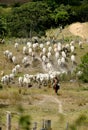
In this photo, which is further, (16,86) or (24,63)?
(24,63)

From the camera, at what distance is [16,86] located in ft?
111

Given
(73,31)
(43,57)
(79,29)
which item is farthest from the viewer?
(79,29)

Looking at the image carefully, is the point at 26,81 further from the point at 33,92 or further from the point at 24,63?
the point at 24,63

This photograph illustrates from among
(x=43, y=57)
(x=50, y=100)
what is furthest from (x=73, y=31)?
(x=50, y=100)

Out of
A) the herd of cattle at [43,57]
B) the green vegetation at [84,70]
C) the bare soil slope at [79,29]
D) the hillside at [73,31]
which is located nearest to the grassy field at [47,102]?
Result: the green vegetation at [84,70]

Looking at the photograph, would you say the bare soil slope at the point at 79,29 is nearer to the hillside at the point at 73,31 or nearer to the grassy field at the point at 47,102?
the hillside at the point at 73,31

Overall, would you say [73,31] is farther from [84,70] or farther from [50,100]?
[50,100]

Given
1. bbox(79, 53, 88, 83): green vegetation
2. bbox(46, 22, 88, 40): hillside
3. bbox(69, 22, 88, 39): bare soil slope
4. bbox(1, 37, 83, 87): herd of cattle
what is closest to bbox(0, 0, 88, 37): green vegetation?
bbox(46, 22, 88, 40): hillside

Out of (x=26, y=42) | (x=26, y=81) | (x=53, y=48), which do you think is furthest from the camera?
(x=26, y=42)

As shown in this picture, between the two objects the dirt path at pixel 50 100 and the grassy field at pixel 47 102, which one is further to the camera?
the dirt path at pixel 50 100

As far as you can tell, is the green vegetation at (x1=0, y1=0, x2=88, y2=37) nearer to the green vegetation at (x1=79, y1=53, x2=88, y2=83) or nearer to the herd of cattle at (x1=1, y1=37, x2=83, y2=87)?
the herd of cattle at (x1=1, y1=37, x2=83, y2=87)

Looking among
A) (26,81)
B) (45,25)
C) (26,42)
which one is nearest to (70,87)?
(26,81)

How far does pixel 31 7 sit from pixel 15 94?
4175 centimetres

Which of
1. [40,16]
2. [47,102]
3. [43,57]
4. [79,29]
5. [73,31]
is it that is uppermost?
[47,102]
